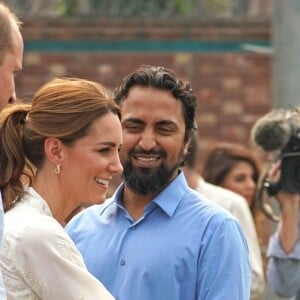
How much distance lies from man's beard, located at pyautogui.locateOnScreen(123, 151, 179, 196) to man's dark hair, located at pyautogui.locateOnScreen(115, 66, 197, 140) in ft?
0.55

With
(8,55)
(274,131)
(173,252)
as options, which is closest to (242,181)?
(274,131)

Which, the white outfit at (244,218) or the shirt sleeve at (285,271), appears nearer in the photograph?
the shirt sleeve at (285,271)

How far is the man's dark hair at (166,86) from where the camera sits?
4.91 meters

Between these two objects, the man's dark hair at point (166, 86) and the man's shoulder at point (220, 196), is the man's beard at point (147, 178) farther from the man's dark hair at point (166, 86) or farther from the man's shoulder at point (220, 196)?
the man's shoulder at point (220, 196)

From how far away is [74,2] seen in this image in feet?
37.5

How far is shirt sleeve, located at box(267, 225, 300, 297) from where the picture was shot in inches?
258

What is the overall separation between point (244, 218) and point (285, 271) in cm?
71

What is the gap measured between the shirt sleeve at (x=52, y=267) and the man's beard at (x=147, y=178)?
0.76 meters

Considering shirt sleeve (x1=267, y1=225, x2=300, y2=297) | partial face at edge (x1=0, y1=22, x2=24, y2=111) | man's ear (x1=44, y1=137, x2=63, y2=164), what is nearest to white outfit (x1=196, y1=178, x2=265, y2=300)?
shirt sleeve (x1=267, y1=225, x2=300, y2=297)

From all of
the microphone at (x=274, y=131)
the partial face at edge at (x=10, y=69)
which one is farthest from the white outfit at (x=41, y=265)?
the microphone at (x=274, y=131)

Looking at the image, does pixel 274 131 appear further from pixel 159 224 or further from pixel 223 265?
pixel 223 265

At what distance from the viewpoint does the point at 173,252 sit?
15.3 feet

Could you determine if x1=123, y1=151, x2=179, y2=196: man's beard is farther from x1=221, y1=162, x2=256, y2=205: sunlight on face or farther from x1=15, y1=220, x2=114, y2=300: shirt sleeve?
x1=221, y1=162, x2=256, y2=205: sunlight on face

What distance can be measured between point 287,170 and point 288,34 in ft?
6.00
